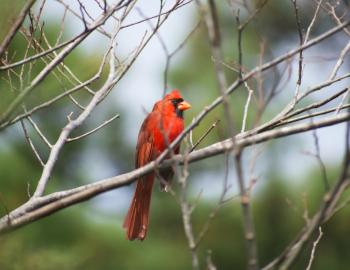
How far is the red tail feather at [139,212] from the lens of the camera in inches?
192

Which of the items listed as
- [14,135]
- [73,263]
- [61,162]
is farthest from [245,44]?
[73,263]

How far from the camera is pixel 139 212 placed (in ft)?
16.4

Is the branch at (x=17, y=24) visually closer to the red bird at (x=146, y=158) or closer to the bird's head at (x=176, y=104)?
the red bird at (x=146, y=158)

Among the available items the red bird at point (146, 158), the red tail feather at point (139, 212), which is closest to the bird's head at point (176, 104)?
the red bird at point (146, 158)

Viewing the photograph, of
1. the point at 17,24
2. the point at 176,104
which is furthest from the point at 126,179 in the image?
the point at 176,104

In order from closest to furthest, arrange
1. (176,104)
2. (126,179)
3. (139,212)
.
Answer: (126,179) < (139,212) < (176,104)

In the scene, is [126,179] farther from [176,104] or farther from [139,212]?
[176,104]

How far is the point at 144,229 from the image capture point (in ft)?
16.0

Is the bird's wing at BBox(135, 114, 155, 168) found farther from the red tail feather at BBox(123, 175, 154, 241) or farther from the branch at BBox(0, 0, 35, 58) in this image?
the branch at BBox(0, 0, 35, 58)

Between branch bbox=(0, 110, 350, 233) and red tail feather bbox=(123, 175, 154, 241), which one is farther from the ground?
branch bbox=(0, 110, 350, 233)

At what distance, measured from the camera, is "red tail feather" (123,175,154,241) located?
487 centimetres

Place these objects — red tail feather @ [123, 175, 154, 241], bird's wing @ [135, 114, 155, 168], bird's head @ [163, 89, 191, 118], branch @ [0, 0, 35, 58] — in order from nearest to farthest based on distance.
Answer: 1. branch @ [0, 0, 35, 58]
2. red tail feather @ [123, 175, 154, 241]
3. bird's wing @ [135, 114, 155, 168]
4. bird's head @ [163, 89, 191, 118]

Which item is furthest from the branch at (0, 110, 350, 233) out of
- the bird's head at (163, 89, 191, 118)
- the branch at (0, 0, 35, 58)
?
→ the bird's head at (163, 89, 191, 118)

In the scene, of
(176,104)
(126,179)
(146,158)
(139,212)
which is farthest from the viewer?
(176,104)
